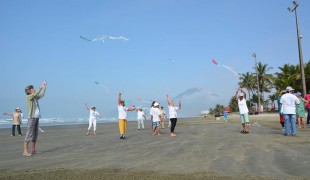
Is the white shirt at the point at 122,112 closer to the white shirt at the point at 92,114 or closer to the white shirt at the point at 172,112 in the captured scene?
the white shirt at the point at 172,112

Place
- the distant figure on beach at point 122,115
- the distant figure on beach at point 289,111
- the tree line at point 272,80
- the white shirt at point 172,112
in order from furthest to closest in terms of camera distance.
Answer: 1. the tree line at point 272,80
2. the white shirt at point 172,112
3. the distant figure on beach at point 122,115
4. the distant figure on beach at point 289,111

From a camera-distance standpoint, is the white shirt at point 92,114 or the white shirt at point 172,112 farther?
the white shirt at point 92,114

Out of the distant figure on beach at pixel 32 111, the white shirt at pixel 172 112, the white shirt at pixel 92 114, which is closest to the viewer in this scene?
the distant figure on beach at pixel 32 111

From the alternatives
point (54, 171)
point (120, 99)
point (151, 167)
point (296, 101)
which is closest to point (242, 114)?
point (296, 101)

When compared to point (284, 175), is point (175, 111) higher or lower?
higher

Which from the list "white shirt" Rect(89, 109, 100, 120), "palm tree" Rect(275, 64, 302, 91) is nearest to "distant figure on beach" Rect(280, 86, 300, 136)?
"white shirt" Rect(89, 109, 100, 120)

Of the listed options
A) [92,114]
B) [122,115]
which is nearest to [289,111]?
[122,115]

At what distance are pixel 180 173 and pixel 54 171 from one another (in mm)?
2423

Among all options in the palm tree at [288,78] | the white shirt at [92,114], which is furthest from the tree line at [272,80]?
the white shirt at [92,114]

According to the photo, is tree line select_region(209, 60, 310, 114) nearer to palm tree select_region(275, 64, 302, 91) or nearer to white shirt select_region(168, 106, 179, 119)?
palm tree select_region(275, 64, 302, 91)

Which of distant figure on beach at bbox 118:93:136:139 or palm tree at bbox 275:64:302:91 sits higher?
palm tree at bbox 275:64:302:91

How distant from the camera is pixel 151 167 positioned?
21.7 feet

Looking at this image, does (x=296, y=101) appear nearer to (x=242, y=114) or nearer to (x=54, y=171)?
(x=242, y=114)

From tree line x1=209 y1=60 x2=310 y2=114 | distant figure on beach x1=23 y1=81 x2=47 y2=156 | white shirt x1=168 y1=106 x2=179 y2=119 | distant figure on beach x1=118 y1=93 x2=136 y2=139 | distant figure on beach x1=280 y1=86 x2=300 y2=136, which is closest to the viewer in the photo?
distant figure on beach x1=23 y1=81 x2=47 y2=156
